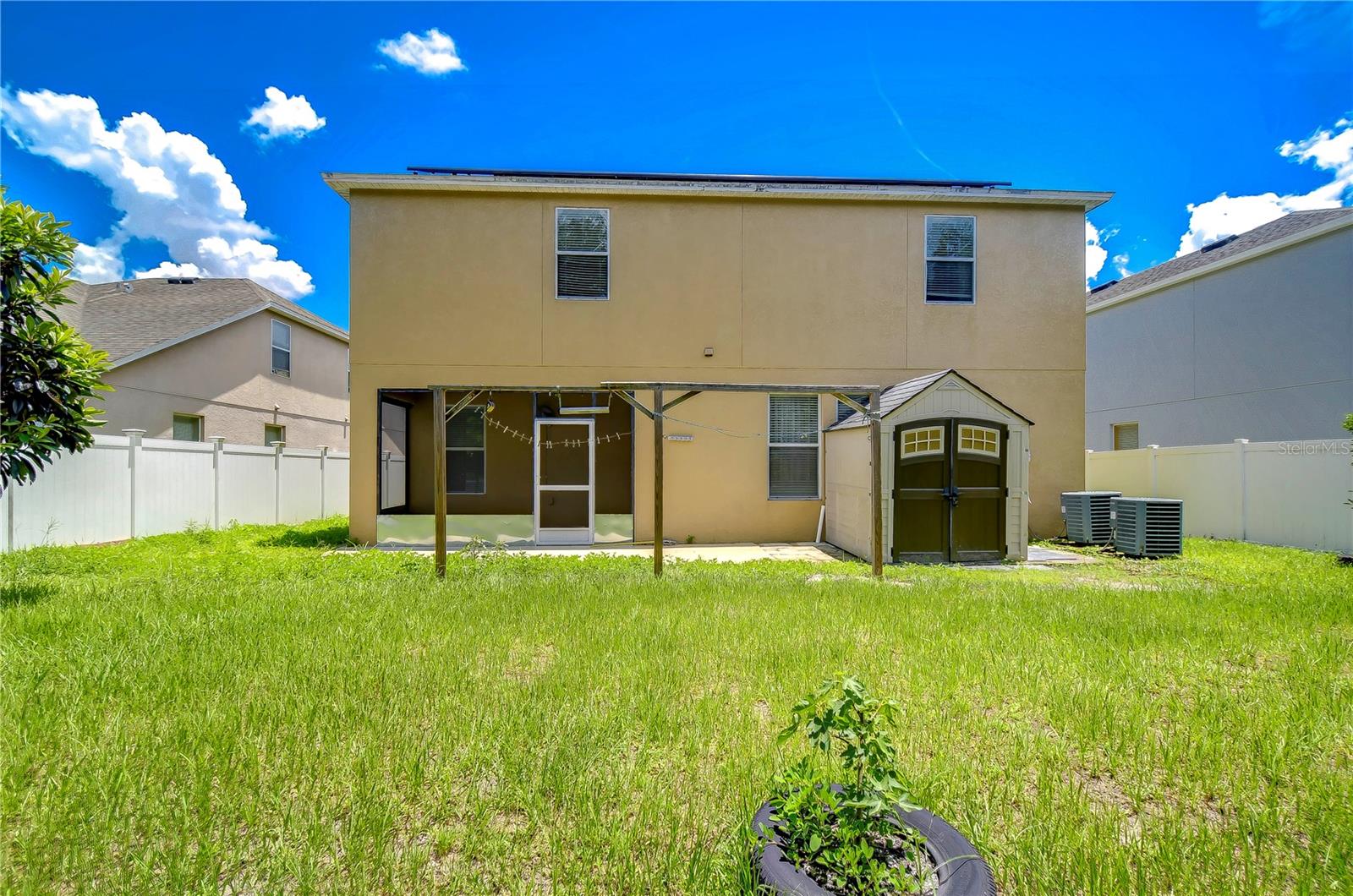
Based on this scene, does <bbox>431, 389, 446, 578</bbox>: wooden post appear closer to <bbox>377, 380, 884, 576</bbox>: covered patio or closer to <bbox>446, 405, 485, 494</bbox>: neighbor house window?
<bbox>377, 380, 884, 576</bbox>: covered patio

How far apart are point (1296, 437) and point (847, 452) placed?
12.3 meters

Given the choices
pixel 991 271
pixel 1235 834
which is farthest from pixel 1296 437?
pixel 1235 834

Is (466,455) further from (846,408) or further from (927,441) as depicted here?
(927,441)

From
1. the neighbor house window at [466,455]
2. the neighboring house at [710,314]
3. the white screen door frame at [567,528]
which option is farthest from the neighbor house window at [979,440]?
the neighbor house window at [466,455]

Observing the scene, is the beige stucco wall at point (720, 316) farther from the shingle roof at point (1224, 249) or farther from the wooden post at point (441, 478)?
the wooden post at point (441, 478)

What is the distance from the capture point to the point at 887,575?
807 centimetres

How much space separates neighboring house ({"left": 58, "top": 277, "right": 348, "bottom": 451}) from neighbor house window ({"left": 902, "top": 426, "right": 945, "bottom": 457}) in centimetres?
1562

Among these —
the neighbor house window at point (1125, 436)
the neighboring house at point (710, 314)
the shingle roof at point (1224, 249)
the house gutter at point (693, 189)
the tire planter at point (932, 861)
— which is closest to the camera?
the tire planter at point (932, 861)

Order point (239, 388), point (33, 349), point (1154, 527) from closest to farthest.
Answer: point (33, 349) < point (1154, 527) < point (239, 388)

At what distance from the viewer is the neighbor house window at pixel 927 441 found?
9.35 metres

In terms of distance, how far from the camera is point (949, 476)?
9383 mm

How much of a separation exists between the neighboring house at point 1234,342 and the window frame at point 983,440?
32.7ft

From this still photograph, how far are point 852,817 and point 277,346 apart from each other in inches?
779

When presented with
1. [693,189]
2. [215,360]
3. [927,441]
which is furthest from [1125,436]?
[215,360]
